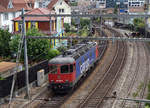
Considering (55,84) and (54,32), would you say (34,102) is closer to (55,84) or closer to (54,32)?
(55,84)

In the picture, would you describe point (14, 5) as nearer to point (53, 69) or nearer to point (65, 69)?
point (53, 69)

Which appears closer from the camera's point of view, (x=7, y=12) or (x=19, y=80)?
(x=19, y=80)

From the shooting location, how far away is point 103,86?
17.6 meters

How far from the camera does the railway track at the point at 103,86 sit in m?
14.0

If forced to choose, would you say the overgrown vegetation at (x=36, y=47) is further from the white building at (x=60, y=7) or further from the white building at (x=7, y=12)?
the white building at (x=60, y=7)

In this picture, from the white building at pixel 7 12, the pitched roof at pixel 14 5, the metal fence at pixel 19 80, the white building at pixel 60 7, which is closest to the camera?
the metal fence at pixel 19 80

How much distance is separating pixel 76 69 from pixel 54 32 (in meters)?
11.3

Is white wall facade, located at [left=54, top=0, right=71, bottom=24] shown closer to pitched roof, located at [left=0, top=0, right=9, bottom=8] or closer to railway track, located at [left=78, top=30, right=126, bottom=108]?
pitched roof, located at [left=0, top=0, right=9, bottom=8]

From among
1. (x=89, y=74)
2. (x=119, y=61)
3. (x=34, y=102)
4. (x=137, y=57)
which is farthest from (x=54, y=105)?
(x=137, y=57)

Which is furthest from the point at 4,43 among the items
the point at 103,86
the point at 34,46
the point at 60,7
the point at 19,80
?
the point at 60,7

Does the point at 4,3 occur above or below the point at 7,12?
above

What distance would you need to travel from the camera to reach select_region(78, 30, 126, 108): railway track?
1402 cm

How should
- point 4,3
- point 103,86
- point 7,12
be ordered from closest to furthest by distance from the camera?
1. point 103,86
2. point 7,12
3. point 4,3

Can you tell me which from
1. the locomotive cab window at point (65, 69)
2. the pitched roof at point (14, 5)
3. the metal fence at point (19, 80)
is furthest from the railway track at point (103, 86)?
the pitched roof at point (14, 5)
